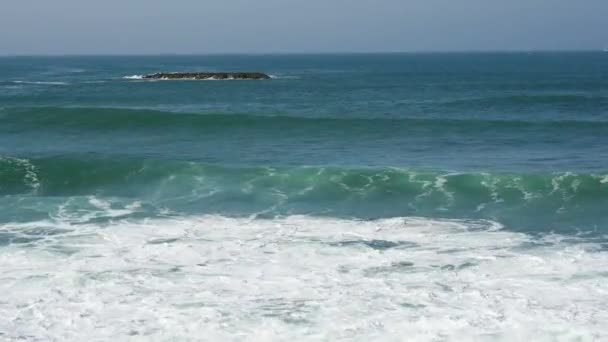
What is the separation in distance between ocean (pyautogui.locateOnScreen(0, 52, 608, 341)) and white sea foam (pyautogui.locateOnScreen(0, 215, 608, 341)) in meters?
0.04

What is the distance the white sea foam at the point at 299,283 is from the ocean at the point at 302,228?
0.15 feet

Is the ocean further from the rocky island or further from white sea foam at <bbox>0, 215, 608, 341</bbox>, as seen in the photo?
the rocky island

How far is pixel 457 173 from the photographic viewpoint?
2159 centimetres

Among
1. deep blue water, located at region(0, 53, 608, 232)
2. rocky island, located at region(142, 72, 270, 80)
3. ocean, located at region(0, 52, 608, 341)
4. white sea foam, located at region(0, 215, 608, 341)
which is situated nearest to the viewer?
white sea foam, located at region(0, 215, 608, 341)

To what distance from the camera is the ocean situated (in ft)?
36.2

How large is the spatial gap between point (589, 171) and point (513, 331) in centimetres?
1299

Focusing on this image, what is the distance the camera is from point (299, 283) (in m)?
12.6

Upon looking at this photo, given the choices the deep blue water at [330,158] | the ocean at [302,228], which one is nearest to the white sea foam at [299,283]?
the ocean at [302,228]

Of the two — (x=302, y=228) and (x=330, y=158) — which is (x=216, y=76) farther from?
(x=302, y=228)

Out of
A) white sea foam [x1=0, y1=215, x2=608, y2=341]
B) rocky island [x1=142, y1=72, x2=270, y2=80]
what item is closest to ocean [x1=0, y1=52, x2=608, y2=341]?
white sea foam [x1=0, y1=215, x2=608, y2=341]

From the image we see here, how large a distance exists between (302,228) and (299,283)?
3910 millimetres

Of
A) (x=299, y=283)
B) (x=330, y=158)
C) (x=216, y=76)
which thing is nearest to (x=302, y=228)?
(x=299, y=283)

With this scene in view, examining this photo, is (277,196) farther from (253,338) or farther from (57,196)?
(253,338)

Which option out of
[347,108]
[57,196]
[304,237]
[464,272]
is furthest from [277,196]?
[347,108]
